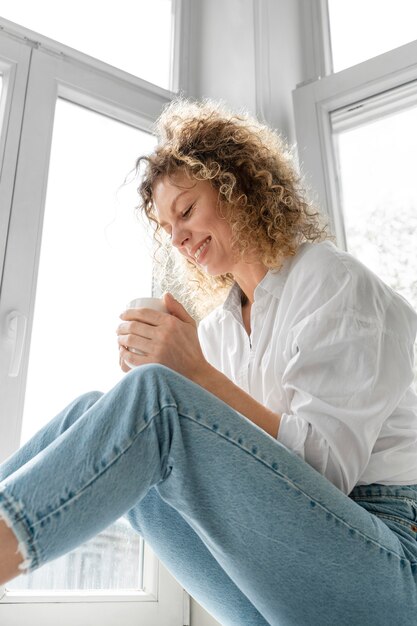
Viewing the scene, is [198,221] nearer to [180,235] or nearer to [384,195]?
[180,235]

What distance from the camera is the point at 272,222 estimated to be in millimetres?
1146

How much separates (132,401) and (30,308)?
813 millimetres

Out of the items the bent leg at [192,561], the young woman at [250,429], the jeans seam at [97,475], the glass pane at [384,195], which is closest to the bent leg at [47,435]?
the young woman at [250,429]

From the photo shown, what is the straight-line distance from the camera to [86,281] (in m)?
1.57

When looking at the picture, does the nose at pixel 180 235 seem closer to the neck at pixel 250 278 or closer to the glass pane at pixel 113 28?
the neck at pixel 250 278

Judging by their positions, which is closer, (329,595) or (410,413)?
(329,595)

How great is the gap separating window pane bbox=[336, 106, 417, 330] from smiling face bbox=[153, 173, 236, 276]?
20.3 inches

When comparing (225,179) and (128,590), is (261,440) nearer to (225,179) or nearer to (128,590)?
(225,179)

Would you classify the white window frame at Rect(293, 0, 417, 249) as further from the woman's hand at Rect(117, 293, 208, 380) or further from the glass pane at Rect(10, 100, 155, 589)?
the woman's hand at Rect(117, 293, 208, 380)

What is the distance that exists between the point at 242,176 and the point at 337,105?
2.17 feet

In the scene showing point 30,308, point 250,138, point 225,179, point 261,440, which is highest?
point 250,138

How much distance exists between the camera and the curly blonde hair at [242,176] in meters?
1.14

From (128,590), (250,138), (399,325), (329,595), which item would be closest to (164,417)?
(329,595)

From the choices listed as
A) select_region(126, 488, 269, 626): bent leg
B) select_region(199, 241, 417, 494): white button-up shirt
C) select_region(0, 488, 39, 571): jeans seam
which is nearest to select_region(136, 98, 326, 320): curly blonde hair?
select_region(199, 241, 417, 494): white button-up shirt
